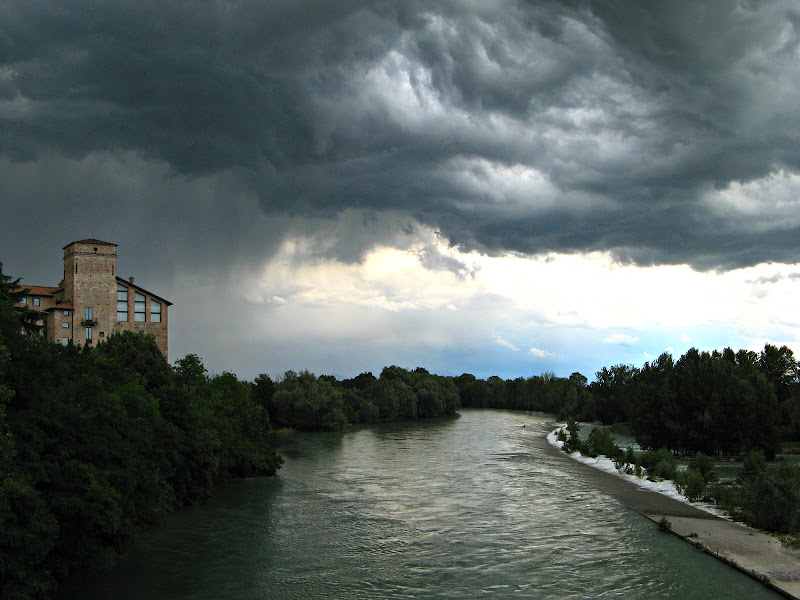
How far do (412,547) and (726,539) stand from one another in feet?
55.1

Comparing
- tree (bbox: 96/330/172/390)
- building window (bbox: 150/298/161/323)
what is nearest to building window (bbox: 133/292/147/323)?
building window (bbox: 150/298/161/323)

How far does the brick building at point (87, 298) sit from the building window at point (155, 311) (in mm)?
2498

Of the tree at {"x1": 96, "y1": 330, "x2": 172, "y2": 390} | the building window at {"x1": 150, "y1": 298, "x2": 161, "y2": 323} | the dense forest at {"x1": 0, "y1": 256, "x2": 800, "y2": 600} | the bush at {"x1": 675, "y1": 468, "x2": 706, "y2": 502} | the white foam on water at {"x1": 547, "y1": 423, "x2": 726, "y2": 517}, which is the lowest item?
the white foam on water at {"x1": 547, "y1": 423, "x2": 726, "y2": 517}

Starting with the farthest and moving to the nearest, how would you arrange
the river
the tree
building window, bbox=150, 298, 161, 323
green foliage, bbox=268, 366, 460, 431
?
green foliage, bbox=268, 366, 460, 431
building window, bbox=150, 298, 161, 323
the tree
the river

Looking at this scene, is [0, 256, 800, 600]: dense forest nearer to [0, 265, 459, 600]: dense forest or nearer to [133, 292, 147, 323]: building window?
[0, 265, 459, 600]: dense forest

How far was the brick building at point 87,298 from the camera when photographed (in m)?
80.8

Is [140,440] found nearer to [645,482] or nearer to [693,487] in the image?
[693,487]

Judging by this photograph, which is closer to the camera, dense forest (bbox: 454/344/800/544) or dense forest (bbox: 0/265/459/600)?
dense forest (bbox: 0/265/459/600)

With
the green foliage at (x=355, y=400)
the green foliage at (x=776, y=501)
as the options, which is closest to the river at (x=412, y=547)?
the green foliage at (x=776, y=501)

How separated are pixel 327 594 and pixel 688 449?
60009 mm

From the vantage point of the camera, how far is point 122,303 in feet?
284

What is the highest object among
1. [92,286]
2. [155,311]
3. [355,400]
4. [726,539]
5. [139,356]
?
[92,286]

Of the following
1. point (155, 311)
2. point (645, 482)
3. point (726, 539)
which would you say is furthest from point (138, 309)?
point (726, 539)

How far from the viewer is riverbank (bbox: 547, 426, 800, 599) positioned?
28344 millimetres
